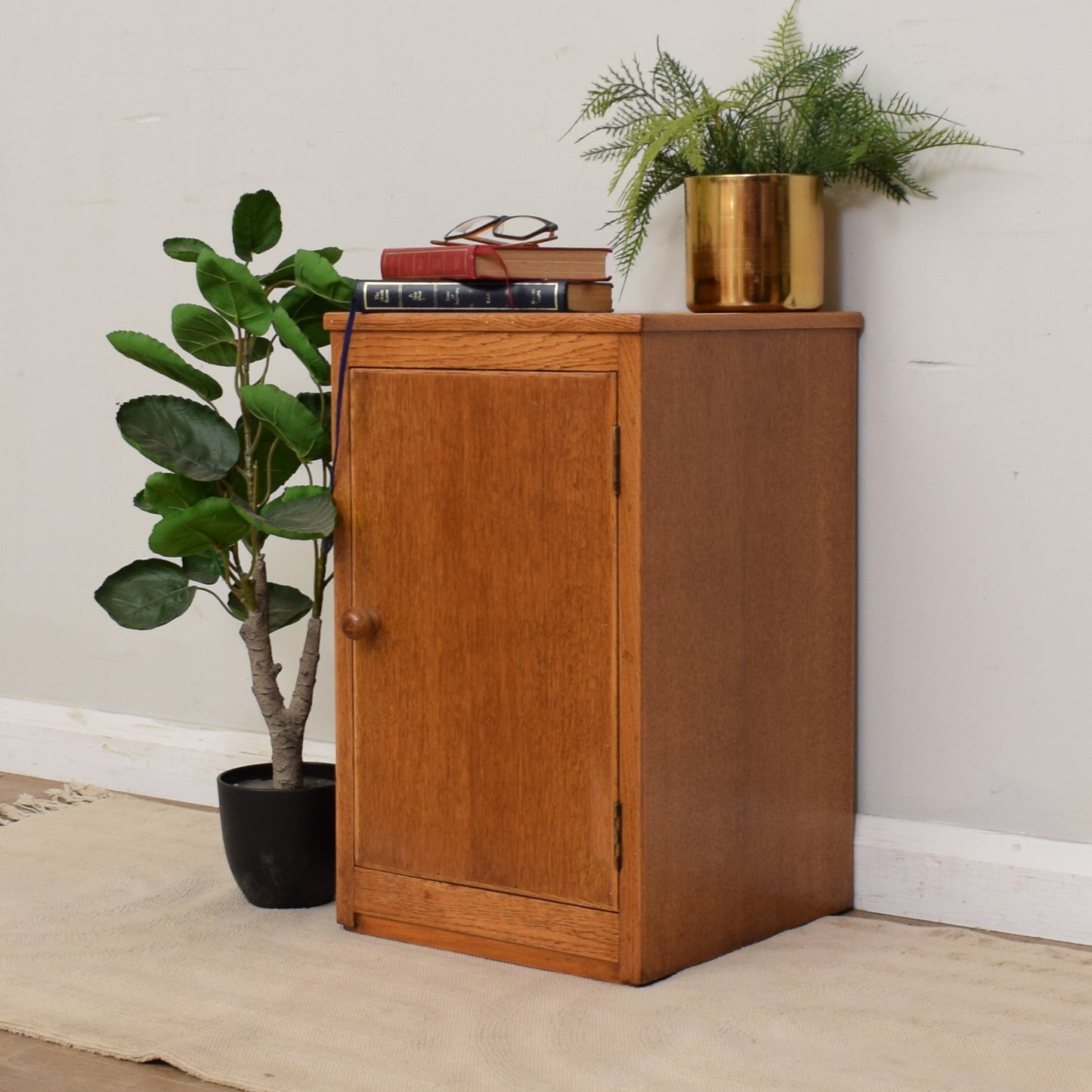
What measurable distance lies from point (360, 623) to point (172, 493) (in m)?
0.30

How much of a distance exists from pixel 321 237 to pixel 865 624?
1.07 m

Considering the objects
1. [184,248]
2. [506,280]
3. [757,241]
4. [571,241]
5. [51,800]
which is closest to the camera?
[506,280]

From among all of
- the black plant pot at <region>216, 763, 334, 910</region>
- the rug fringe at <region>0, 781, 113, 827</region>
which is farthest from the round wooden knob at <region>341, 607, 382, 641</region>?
the rug fringe at <region>0, 781, 113, 827</region>

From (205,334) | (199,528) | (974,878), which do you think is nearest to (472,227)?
(205,334)

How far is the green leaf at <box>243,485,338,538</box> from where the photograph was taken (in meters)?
1.91

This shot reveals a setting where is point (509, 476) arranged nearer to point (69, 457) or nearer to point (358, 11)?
point (358, 11)

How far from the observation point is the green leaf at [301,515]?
1.91m

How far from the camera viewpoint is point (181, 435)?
6.59 ft

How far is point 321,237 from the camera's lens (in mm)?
2537

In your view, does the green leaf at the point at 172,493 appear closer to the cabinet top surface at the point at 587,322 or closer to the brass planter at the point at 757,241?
the cabinet top surface at the point at 587,322

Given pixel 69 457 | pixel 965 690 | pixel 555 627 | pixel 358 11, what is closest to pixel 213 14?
pixel 358 11

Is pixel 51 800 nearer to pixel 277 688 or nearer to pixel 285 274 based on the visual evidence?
pixel 277 688

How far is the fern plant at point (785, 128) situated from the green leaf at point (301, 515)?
21.3 inches

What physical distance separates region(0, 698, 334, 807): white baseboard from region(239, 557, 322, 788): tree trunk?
0.42m
